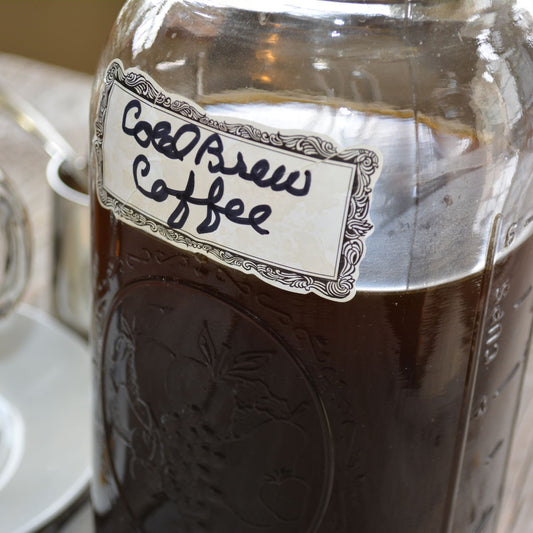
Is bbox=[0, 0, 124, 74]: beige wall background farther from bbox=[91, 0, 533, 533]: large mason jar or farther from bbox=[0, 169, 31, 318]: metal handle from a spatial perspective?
bbox=[91, 0, 533, 533]: large mason jar

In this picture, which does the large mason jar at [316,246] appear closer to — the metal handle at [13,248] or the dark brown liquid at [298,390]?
the dark brown liquid at [298,390]

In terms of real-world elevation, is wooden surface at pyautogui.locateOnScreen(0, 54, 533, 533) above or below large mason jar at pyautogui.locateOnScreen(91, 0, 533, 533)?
below

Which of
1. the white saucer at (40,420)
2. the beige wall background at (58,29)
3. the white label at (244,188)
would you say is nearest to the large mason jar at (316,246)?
the white label at (244,188)

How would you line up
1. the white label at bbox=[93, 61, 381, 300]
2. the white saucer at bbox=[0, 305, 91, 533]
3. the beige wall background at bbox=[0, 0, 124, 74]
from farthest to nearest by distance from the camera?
the beige wall background at bbox=[0, 0, 124, 74] < the white saucer at bbox=[0, 305, 91, 533] < the white label at bbox=[93, 61, 381, 300]

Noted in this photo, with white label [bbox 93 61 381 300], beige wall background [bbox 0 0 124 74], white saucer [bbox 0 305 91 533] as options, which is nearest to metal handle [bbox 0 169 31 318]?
white saucer [bbox 0 305 91 533]

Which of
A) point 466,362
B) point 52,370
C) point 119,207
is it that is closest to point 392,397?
point 466,362

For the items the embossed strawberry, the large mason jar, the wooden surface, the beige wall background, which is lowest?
the beige wall background

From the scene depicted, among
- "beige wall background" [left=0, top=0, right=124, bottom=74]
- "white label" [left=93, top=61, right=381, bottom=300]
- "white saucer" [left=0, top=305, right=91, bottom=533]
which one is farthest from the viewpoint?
"beige wall background" [left=0, top=0, right=124, bottom=74]

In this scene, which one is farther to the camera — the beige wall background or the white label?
the beige wall background
